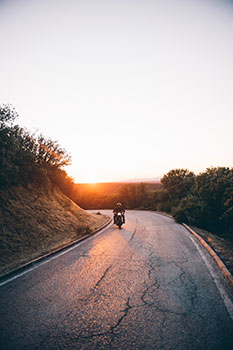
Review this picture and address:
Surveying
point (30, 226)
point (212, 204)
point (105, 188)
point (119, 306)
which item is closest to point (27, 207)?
point (30, 226)

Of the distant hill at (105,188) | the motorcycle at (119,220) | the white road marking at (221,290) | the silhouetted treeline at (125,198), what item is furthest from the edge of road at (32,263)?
the distant hill at (105,188)

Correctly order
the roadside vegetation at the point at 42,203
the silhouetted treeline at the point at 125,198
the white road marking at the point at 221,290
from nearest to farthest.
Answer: the white road marking at the point at 221,290, the roadside vegetation at the point at 42,203, the silhouetted treeline at the point at 125,198

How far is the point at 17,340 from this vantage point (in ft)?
9.86

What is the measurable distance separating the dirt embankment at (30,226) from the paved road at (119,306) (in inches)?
59.5

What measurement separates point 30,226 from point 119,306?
23.1ft

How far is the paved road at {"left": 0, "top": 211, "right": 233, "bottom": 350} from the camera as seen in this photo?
9.77 feet

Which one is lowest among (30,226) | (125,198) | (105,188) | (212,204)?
(30,226)

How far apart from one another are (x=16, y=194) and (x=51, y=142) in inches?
264

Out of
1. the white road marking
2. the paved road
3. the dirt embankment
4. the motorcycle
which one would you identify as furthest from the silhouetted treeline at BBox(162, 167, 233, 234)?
the paved road

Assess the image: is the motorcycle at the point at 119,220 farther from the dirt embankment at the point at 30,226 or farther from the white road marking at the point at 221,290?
the white road marking at the point at 221,290

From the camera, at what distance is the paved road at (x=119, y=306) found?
2977mm

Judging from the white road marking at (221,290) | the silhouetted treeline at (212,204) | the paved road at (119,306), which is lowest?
the paved road at (119,306)

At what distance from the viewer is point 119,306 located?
12.7 feet

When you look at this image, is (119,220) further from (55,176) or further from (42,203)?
(55,176)
